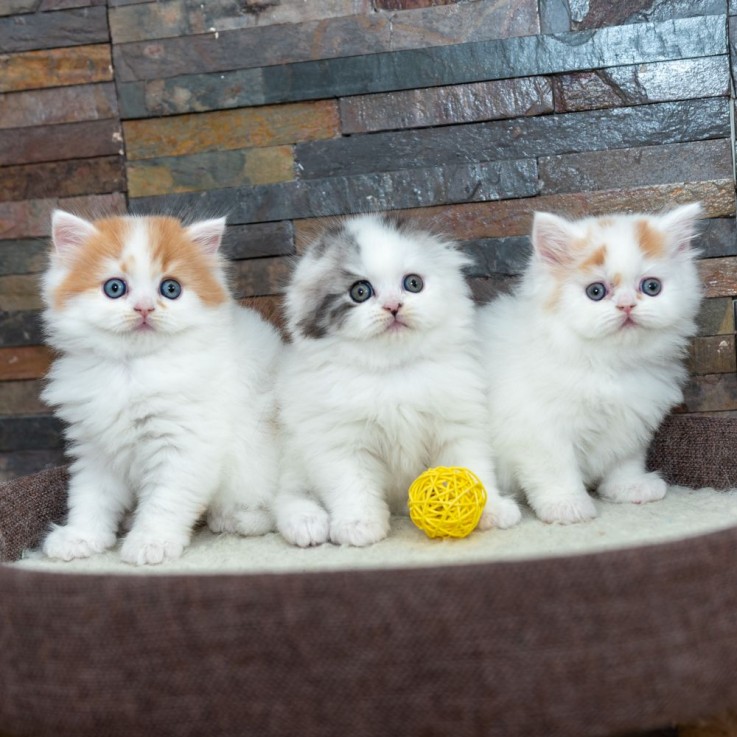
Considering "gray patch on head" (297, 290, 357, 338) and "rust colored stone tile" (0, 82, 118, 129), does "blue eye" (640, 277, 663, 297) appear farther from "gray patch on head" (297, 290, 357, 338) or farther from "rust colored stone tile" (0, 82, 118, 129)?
"rust colored stone tile" (0, 82, 118, 129)

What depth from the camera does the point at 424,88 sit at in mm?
2225

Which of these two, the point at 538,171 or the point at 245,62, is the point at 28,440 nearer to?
the point at 245,62

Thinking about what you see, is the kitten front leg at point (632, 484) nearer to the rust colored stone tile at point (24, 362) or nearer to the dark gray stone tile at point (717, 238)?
the dark gray stone tile at point (717, 238)

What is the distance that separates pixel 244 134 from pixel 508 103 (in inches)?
29.3

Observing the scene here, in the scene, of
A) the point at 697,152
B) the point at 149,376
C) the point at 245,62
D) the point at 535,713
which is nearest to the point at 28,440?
the point at 149,376

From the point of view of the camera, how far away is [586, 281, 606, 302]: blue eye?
1.77 metres

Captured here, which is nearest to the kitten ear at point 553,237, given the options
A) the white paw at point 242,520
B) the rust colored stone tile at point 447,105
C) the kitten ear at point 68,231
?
the rust colored stone tile at point 447,105

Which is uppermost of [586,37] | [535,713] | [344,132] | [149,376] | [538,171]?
[586,37]

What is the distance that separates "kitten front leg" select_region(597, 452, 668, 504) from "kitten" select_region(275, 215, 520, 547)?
1.07 ft

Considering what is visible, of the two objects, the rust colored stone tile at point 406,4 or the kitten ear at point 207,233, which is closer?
the kitten ear at point 207,233

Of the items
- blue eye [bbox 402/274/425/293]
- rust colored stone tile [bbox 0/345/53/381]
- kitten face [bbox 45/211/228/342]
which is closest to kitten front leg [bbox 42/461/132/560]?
kitten face [bbox 45/211/228/342]

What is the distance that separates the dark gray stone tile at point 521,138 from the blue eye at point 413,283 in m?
0.68

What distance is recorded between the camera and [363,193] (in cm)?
229

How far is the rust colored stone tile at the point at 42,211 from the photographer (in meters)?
2.37
